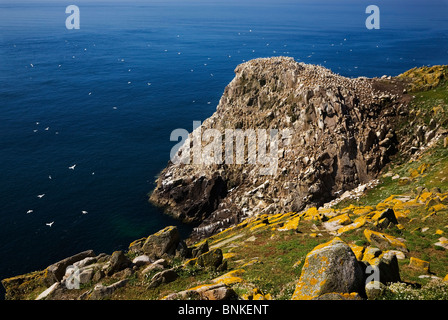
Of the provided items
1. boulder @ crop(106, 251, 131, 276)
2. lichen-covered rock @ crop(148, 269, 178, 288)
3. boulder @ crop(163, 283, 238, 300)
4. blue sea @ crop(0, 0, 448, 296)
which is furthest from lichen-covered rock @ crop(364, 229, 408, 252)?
blue sea @ crop(0, 0, 448, 296)

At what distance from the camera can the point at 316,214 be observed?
35.5 meters

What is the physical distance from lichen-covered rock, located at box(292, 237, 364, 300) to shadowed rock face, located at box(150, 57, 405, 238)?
125 feet

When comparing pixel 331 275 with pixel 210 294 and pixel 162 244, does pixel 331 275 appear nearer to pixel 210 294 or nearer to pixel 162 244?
pixel 210 294

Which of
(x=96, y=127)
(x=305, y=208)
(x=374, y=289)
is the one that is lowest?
(x=305, y=208)

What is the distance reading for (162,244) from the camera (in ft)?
95.2

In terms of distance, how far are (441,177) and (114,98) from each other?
374 feet

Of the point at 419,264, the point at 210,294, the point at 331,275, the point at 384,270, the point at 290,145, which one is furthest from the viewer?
the point at 290,145

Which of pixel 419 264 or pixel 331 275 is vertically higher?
pixel 331 275

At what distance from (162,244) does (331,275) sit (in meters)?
17.9

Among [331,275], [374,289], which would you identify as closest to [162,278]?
[331,275]

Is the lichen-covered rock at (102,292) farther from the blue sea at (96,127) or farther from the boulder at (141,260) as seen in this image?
the blue sea at (96,127)

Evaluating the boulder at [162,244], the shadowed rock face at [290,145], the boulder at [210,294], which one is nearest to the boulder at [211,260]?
the boulder at [162,244]

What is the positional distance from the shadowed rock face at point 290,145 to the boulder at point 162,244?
94.7 ft
